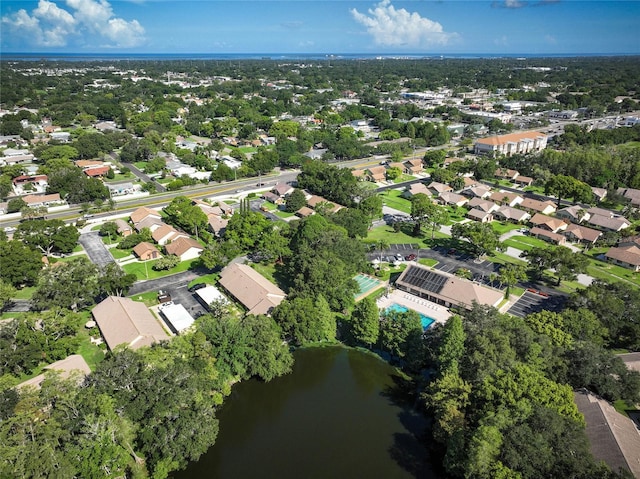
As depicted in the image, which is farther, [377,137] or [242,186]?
[377,137]

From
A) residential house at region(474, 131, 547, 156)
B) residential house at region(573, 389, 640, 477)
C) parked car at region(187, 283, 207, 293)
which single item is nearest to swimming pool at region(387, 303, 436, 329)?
residential house at region(573, 389, 640, 477)

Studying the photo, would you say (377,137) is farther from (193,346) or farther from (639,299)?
(193,346)

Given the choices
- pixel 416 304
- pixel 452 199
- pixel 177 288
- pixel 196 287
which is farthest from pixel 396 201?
pixel 177 288

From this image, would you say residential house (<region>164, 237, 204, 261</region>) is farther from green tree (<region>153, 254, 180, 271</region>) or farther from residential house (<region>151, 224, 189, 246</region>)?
green tree (<region>153, 254, 180, 271</region>)

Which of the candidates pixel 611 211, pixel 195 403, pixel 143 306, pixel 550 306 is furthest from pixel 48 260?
pixel 611 211

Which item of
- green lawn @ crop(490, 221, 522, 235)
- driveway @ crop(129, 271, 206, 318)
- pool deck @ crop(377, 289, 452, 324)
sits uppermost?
pool deck @ crop(377, 289, 452, 324)

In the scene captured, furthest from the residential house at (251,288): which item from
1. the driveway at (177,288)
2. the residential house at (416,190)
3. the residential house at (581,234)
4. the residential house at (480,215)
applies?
the residential house at (581,234)

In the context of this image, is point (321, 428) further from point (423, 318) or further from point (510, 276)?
point (510, 276)
